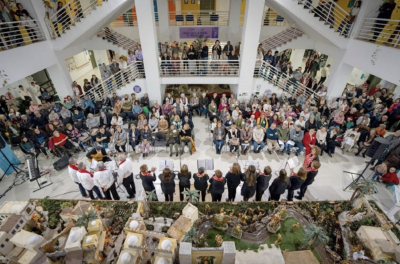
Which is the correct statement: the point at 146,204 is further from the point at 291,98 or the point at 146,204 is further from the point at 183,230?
the point at 291,98

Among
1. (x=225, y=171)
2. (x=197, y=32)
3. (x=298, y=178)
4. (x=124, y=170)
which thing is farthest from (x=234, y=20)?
(x=124, y=170)

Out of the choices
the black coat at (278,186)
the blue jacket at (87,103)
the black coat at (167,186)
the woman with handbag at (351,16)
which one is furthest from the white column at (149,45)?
the woman with handbag at (351,16)

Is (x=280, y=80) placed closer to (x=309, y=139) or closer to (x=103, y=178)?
(x=309, y=139)

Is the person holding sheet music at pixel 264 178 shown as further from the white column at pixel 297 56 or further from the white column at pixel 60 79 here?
the white column at pixel 297 56

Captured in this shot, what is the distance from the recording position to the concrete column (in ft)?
32.1

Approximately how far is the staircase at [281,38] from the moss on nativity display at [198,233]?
367 inches

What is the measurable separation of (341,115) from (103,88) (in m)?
10.5

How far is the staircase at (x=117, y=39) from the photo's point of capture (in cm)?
1174

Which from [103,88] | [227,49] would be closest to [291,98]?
[227,49]

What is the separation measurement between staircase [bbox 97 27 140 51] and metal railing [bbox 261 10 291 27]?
294 inches

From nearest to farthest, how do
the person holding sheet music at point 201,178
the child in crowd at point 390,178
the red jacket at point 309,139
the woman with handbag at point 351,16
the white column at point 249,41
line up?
the person holding sheet music at point 201,178
the child in crowd at point 390,178
the red jacket at point 309,139
the white column at point 249,41
the woman with handbag at point 351,16

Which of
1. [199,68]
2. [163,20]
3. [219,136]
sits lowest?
[219,136]

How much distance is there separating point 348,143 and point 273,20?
324 inches

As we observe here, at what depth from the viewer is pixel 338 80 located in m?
9.99
